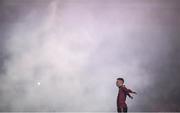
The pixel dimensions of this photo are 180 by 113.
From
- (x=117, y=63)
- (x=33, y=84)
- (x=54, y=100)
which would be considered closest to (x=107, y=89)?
(x=117, y=63)

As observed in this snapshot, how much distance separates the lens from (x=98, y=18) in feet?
37.1

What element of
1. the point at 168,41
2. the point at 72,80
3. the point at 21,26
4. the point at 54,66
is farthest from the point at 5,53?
the point at 168,41

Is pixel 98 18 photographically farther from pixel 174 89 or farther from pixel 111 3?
pixel 174 89

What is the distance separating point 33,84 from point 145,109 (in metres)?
3.92

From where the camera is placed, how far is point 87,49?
11430 millimetres

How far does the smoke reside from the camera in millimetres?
11102

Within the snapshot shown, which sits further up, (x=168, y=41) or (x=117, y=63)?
(x=168, y=41)

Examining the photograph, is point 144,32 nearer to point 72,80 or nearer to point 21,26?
point 72,80

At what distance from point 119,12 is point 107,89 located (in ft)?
8.91

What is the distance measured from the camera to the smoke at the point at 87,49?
1110 cm

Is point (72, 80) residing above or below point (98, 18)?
below

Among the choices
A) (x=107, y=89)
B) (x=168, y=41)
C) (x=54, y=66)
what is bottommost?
(x=107, y=89)

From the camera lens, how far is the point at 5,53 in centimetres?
→ 1148

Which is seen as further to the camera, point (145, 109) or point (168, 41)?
point (168, 41)
